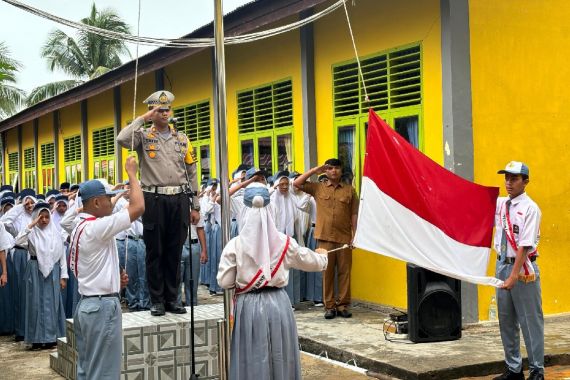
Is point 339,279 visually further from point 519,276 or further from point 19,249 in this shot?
point 19,249

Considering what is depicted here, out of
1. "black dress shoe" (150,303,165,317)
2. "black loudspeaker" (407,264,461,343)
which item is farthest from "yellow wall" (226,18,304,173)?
"black dress shoe" (150,303,165,317)

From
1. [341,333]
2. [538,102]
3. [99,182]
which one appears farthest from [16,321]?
[538,102]

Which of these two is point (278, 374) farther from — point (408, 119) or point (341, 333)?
point (408, 119)

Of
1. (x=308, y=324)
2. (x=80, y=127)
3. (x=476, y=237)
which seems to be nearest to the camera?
(x=476, y=237)

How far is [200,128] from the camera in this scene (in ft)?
55.9

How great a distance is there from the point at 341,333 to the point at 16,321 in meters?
4.52

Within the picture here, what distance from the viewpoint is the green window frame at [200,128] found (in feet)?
55.0

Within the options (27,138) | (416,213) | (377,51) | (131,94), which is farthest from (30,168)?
(416,213)

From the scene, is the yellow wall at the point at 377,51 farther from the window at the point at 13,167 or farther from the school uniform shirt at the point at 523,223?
the window at the point at 13,167

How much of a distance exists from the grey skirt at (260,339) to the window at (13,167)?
1116 inches

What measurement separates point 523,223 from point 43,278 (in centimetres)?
611

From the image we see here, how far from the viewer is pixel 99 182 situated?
6109 mm

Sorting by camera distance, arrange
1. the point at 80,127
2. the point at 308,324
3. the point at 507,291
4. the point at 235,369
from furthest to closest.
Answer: the point at 80,127, the point at 308,324, the point at 507,291, the point at 235,369

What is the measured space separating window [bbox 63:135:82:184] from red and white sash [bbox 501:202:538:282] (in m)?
18.7
